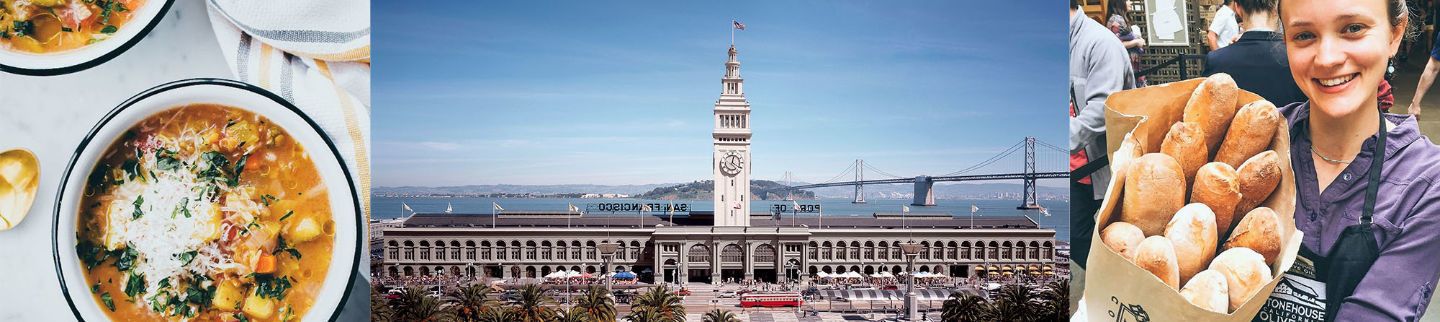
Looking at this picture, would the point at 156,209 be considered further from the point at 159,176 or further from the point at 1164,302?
the point at 1164,302

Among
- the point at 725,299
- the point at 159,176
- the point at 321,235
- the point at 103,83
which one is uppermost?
the point at 103,83

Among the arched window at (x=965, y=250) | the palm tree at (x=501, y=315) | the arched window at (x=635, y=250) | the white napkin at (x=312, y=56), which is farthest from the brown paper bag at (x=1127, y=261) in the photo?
the arched window at (x=965, y=250)

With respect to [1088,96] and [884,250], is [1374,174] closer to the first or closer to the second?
[1088,96]

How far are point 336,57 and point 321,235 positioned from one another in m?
3.14

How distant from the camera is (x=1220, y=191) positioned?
16547 mm

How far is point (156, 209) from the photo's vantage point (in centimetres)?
1678

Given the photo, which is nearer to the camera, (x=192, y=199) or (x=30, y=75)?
(x=30, y=75)

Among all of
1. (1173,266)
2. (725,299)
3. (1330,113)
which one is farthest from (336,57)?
(725,299)

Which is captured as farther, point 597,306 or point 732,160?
point 732,160

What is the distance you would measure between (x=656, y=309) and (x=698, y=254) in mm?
19661

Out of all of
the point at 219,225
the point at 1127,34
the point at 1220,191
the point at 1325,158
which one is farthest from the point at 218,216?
the point at 1325,158

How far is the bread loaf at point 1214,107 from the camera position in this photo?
16.8 m

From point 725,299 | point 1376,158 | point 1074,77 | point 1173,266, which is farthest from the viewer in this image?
point 725,299

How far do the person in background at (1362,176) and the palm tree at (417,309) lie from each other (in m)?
22.6
